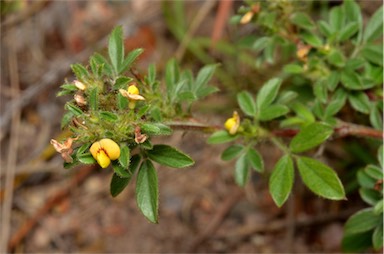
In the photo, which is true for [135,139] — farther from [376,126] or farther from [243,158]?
[376,126]

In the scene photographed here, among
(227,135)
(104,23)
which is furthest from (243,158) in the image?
(104,23)

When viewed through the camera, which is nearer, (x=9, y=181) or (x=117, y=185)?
(x=117, y=185)

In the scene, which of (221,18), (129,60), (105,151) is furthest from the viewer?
(221,18)

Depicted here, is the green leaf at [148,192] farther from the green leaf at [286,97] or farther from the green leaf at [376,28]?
the green leaf at [376,28]

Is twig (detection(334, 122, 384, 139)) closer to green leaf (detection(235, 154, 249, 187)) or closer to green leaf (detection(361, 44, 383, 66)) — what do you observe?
green leaf (detection(361, 44, 383, 66))

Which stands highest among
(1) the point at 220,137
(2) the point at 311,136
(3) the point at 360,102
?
(1) the point at 220,137

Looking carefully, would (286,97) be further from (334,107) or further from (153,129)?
(153,129)

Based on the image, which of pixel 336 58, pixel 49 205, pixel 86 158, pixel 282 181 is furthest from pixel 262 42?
pixel 49 205

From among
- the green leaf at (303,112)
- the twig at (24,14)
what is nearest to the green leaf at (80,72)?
the green leaf at (303,112)
